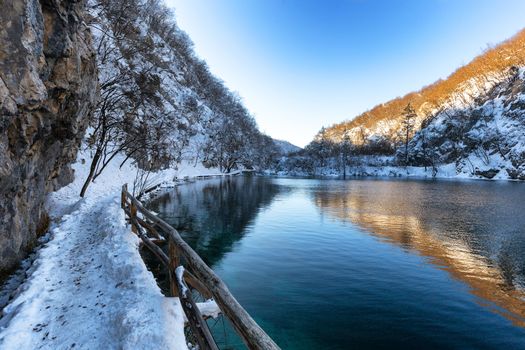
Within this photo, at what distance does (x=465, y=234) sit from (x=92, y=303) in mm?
19551

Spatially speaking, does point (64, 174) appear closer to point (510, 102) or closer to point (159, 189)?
point (159, 189)

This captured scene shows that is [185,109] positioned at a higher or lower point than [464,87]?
lower

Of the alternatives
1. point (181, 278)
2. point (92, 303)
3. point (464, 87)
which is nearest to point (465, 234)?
point (181, 278)

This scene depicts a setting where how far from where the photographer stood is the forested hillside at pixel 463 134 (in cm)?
7550

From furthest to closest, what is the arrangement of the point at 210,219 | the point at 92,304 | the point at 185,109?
the point at 185,109, the point at 210,219, the point at 92,304

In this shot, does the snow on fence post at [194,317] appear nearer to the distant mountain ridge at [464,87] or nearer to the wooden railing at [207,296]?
Result: the wooden railing at [207,296]

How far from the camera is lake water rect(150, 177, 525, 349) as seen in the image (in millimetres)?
7836

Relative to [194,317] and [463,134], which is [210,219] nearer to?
[194,317]

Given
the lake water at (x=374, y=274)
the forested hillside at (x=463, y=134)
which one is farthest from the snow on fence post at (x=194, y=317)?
the forested hillside at (x=463, y=134)

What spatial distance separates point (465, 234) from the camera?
17.8 metres

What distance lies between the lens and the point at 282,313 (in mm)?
8750

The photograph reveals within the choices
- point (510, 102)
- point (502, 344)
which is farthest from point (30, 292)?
point (510, 102)

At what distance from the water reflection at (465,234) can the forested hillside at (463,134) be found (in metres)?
53.1

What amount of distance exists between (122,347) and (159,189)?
34886mm
